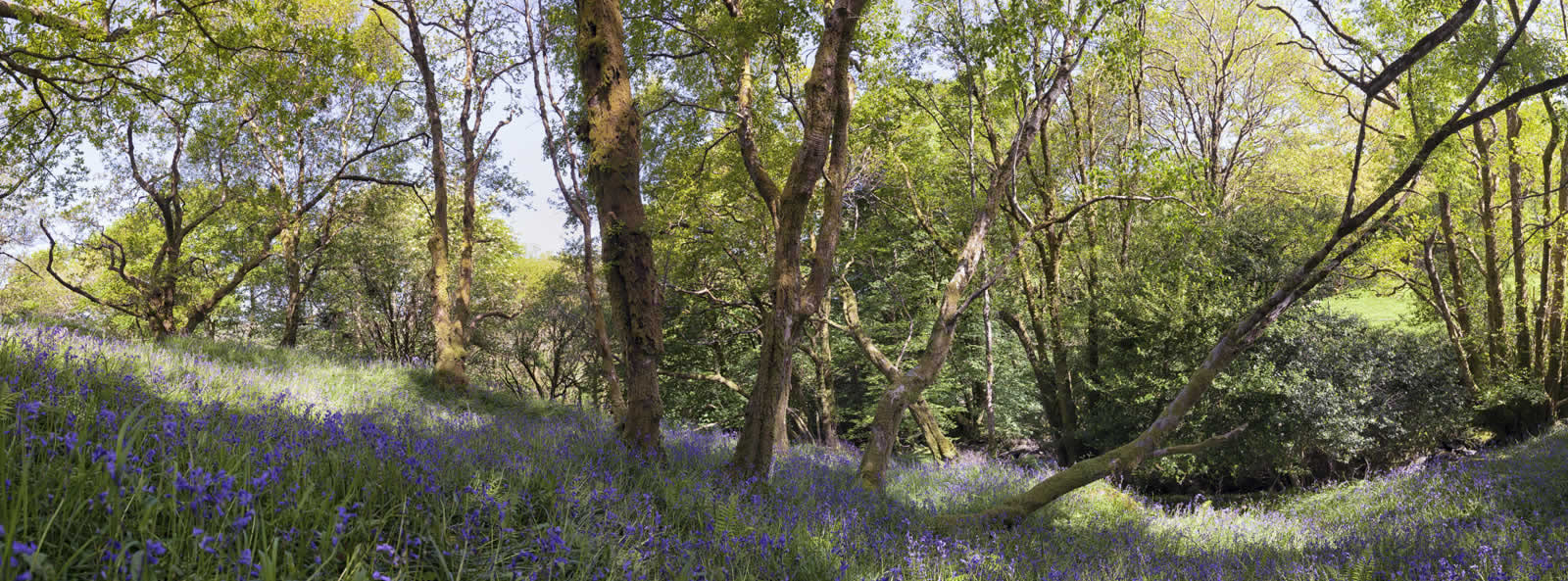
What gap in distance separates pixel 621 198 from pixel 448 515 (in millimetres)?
3474

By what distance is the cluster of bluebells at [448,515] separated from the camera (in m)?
2.21

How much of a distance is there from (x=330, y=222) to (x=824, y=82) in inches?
944

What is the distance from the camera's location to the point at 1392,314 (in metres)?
36.0

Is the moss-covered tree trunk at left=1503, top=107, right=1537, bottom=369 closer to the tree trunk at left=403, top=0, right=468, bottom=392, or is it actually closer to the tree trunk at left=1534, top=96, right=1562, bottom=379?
the tree trunk at left=1534, top=96, right=1562, bottom=379

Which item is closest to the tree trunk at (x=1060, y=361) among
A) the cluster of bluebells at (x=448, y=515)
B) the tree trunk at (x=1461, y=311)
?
the tree trunk at (x=1461, y=311)

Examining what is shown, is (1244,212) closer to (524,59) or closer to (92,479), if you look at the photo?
(524,59)

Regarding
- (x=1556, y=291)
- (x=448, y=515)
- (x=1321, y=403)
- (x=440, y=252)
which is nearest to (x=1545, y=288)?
(x=1556, y=291)

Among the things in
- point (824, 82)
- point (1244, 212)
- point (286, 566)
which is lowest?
point (286, 566)

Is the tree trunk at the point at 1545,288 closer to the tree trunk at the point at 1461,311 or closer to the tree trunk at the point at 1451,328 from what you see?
the tree trunk at the point at 1461,311

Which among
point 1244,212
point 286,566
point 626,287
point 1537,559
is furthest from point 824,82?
point 1244,212

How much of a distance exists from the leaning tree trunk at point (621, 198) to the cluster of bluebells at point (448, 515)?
60 cm

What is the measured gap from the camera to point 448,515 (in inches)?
122

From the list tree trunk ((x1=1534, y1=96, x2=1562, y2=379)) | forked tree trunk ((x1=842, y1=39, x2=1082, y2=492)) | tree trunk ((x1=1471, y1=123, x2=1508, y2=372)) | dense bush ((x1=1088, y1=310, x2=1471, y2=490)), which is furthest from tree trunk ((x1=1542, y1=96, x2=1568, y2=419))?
forked tree trunk ((x1=842, y1=39, x2=1082, y2=492))

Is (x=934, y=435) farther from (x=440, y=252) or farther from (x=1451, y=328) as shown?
(x=1451, y=328)
